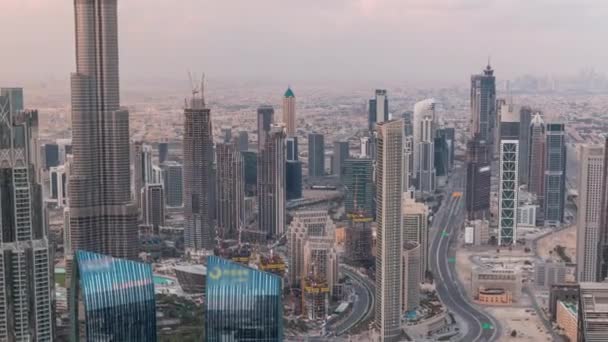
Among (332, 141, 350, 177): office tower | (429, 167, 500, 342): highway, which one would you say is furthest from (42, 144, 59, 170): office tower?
(332, 141, 350, 177): office tower

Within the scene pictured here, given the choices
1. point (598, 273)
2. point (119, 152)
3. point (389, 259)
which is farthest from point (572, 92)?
point (119, 152)

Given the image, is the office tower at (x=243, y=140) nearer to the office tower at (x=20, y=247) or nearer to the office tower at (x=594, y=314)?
the office tower at (x=20, y=247)

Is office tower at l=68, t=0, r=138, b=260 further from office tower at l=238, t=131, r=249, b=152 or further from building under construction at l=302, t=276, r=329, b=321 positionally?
office tower at l=238, t=131, r=249, b=152

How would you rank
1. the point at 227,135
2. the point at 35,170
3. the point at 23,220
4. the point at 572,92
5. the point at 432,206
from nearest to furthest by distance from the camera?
the point at 23,220
the point at 35,170
the point at 572,92
the point at 227,135
the point at 432,206

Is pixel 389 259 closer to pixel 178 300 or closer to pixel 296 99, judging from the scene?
pixel 296 99

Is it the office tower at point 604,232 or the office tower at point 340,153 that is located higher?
the office tower at point 340,153

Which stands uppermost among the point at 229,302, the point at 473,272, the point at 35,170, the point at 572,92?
the point at 572,92

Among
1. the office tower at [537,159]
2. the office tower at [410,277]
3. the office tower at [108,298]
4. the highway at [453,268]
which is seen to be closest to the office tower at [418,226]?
the office tower at [410,277]
